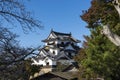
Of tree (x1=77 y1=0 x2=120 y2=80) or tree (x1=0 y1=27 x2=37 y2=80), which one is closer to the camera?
tree (x1=0 y1=27 x2=37 y2=80)

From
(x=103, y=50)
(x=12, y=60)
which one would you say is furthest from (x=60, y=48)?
(x=12, y=60)

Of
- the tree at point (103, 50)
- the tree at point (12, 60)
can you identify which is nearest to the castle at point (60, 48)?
the tree at point (103, 50)

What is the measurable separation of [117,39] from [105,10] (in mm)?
Result: 18006

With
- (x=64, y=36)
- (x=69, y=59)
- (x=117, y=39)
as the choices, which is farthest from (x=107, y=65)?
(x=64, y=36)

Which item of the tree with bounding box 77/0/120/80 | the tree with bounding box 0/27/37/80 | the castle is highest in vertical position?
the castle

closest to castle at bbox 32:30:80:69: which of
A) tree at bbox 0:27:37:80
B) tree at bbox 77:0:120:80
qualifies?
tree at bbox 77:0:120:80

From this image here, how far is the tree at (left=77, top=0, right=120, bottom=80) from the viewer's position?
26202 mm

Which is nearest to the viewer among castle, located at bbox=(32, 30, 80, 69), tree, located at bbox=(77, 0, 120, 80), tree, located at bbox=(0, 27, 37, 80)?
tree, located at bbox=(0, 27, 37, 80)

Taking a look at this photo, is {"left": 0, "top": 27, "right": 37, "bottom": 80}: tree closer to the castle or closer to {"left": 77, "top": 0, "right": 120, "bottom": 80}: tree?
{"left": 77, "top": 0, "right": 120, "bottom": 80}: tree

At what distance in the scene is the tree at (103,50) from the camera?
26.2 m

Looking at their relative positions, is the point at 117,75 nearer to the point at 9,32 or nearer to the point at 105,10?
the point at 105,10

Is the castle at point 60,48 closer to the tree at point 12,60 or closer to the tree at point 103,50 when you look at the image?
the tree at point 103,50

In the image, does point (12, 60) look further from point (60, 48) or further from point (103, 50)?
point (60, 48)

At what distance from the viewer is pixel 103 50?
1077 inches
